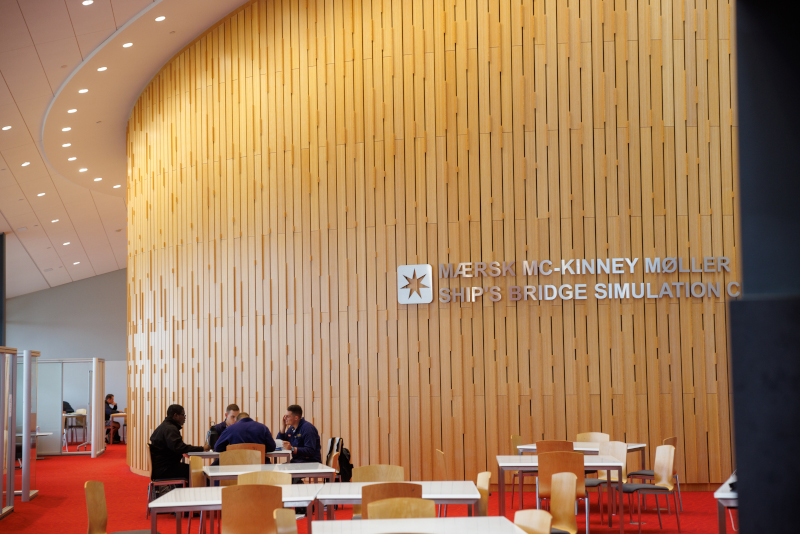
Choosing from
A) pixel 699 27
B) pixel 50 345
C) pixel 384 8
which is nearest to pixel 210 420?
pixel 384 8

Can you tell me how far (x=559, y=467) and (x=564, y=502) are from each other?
3.94 ft

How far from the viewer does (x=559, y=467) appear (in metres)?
7.21

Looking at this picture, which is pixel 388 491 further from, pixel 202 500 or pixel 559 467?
pixel 559 467

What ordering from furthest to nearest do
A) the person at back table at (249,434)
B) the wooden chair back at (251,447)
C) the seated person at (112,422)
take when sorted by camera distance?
the seated person at (112,422), the person at back table at (249,434), the wooden chair back at (251,447)

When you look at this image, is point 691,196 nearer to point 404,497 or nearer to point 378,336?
point 378,336

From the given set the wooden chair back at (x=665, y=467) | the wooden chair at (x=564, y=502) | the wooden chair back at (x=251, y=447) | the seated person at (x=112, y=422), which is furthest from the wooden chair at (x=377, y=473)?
the seated person at (x=112, y=422)

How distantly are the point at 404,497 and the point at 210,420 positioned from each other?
25.4 ft

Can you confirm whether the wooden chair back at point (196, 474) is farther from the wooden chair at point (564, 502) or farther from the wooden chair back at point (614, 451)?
the wooden chair back at point (614, 451)

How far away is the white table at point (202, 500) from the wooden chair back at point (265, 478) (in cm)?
6

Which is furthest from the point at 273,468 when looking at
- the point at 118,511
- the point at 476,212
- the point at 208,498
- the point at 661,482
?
the point at 476,212

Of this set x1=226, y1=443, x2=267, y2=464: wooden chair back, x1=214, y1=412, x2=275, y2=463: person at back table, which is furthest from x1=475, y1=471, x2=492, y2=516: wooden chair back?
x1=214, y1=412, x2=275, y2=463: person at back table

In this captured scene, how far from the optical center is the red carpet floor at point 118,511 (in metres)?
8.34

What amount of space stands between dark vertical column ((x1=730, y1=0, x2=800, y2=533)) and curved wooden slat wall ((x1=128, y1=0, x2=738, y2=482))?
8879 mm

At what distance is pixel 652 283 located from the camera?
10414mm
